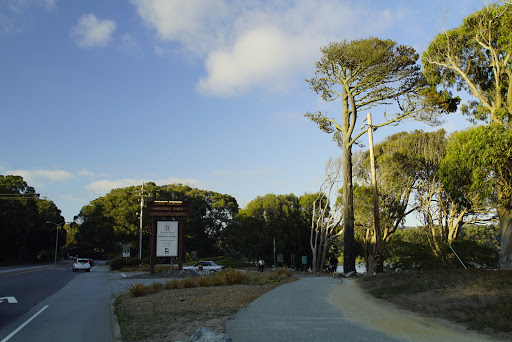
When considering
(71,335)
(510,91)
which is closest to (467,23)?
(510,91)

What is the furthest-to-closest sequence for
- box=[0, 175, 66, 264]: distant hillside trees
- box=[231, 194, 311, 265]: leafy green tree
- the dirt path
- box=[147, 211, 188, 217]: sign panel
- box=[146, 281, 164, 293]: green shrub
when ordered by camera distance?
box=[0, 175, 66, 264]: distant hillside trees
box=[231, 194, 311, 265]: leafy green tree
box=[147, 211, 188, 217]: sign panel
box=[146, 281, 164, 293]: green shrub
the dirt path

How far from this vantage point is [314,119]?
87.7 ft

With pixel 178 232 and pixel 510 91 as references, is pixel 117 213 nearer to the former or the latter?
pixel 178 232

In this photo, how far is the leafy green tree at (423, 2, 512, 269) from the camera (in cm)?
1530

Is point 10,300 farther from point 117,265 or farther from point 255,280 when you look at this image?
point 117,265

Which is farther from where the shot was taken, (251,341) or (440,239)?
(440,239)

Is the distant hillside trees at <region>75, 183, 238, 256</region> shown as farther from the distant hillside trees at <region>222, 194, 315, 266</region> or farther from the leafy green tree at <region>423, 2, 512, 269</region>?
the leafy green tree at <region>423, 2, 512, 269</region>

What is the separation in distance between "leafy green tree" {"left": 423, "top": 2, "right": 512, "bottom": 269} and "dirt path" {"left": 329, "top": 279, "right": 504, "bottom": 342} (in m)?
7.44

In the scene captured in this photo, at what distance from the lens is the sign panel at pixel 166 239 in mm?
28875

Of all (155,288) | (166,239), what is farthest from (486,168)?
(166,239)

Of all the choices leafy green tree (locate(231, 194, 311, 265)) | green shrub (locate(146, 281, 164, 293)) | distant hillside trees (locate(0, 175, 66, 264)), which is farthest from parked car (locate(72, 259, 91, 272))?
green shrub (locate(146, 281, 164, 293))

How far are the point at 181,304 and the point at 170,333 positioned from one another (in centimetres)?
358

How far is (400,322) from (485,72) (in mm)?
16611

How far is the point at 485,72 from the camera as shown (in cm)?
2023
